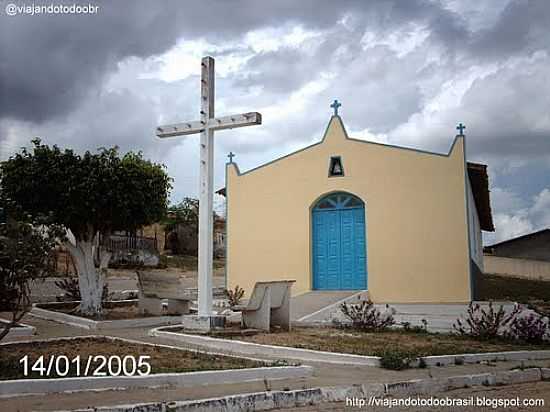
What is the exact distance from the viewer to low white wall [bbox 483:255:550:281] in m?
30.1

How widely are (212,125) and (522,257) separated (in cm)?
2848

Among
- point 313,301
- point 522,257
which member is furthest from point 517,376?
point 522,257

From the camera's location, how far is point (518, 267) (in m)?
30.9

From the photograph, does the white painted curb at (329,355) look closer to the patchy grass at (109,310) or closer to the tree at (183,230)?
A: the patchy grass at (109,310)

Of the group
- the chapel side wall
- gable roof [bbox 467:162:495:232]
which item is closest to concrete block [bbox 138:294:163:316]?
the chapel side wall

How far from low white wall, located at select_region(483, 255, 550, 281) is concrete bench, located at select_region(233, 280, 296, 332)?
71.4 feet

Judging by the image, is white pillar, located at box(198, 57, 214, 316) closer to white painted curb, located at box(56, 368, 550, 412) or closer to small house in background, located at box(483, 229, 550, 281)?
white painted curb, located at box(56, 368, 550, 412)

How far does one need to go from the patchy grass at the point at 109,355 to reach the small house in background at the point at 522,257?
83.8 feet

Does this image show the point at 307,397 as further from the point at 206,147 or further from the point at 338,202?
the point at 338,202

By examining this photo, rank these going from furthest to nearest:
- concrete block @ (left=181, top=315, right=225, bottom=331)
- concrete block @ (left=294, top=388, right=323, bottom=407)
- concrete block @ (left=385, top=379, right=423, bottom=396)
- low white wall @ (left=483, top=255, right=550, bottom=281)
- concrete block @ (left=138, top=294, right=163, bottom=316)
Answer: low white wall @ (left=483, top=255, right=550, bottom=281), concrete block @ (left=138, top=294, right=163, bottom=316), concrete block @ (left=181, top=315, right=225, bottom=331), concrete block @ (left=385, top=379, right=423, bottom=396), concrete block @ (left=294, top=388, right=323, bottom=407)

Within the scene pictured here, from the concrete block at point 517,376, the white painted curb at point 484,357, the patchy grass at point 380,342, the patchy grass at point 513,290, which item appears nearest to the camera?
the concrete block at point 517,376

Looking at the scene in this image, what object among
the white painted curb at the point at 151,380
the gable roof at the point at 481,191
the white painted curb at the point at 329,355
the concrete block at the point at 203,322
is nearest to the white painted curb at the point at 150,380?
the white painted curb at the point at 151,380

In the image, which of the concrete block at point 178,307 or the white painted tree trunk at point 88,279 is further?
the concrete block at point 178,307

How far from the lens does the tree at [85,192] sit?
486 inches
